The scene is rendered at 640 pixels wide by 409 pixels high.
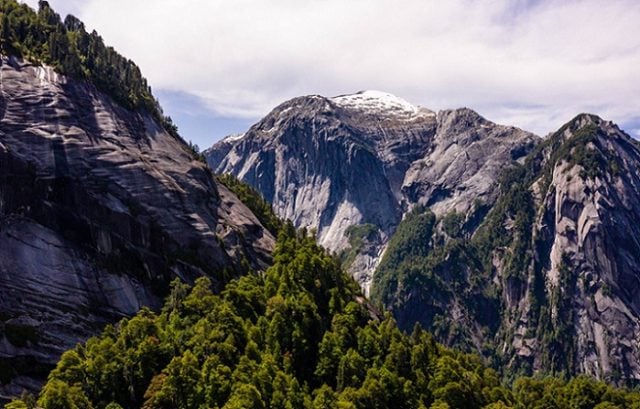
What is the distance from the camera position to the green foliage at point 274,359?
342 ft

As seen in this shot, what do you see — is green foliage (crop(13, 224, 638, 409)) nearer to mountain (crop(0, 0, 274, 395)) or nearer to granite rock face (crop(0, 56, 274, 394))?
granite rock face (crop(0, 56, 274, 394))

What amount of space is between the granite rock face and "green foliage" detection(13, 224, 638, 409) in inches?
297

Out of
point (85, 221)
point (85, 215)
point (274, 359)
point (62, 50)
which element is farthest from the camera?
point (62, 50)

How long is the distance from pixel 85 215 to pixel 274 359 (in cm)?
5477

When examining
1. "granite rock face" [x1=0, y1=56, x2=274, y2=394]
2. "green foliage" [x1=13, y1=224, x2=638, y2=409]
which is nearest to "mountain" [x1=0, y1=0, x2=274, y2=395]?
"granite rock face" [x1=0, y1=56, x2=274, y2=394]

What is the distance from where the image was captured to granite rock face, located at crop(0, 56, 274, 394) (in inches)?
4510

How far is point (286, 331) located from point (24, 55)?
10370 cm

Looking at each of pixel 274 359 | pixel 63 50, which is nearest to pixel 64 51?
pixel 63 50

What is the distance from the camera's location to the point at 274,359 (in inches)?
4884

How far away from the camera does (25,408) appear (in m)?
85.1

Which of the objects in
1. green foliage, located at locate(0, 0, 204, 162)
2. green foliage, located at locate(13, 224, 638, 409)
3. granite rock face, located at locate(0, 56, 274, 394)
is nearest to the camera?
green foliage, located at locate(13, 224, 638, 409)

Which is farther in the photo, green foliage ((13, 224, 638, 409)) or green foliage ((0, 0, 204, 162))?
green foliage ((0, 0, 204, 162))

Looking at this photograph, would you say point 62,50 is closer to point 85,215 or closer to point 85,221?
point 85,215

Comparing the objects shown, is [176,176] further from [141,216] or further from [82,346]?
[82,346]
